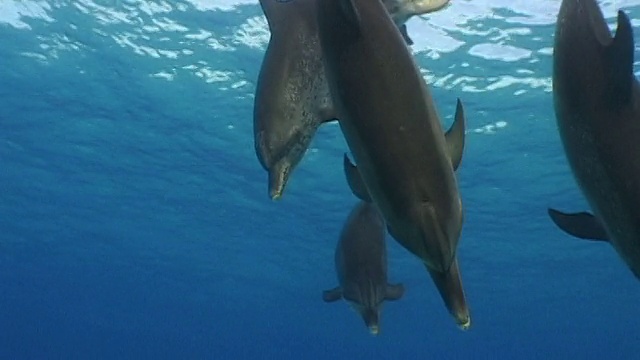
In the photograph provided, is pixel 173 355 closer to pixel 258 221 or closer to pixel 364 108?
pixel 258 221

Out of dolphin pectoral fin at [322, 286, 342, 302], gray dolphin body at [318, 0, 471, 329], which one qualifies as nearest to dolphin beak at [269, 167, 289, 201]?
gray dolphin body at [318, 0, 471, 329]

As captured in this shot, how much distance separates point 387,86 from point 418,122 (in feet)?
0.42

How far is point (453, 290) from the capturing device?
5.81 ft

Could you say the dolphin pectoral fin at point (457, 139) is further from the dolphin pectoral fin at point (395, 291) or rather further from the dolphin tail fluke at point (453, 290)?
the dolphin pectoral fin at point (395, 291)

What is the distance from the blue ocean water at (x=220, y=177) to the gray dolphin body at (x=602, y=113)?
0.26 meters

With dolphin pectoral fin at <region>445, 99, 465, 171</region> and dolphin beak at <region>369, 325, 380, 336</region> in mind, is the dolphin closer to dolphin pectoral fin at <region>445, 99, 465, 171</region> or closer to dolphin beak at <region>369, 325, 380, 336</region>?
dolphin pectoral fin at <region>445, 99, 465, 171</region>

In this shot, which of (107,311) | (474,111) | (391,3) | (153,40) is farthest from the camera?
(107,311)

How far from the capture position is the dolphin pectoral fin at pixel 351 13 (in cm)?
187

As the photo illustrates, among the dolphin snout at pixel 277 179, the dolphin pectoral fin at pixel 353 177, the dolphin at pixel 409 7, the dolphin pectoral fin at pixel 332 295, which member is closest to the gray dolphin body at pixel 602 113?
the dolphin pectoral fin at pixel 353 177

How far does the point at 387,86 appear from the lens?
6.00 ft

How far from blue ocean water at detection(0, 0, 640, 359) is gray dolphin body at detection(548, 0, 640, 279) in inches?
10.1

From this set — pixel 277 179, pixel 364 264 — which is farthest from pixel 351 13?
pixel 364 264

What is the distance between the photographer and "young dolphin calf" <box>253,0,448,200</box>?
2.26 meters

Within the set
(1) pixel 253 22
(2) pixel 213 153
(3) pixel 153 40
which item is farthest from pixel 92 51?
(2) pixel 213 153
